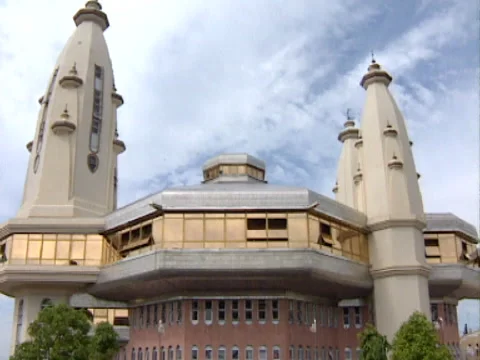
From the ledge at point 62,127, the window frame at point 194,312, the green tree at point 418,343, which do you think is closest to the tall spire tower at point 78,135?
the ledge at point 62,127

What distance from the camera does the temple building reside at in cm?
4022

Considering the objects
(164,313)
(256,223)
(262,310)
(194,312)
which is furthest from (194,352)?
(256,223)

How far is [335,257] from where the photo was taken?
41.1 meters

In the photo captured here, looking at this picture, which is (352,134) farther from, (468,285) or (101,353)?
(101,353)

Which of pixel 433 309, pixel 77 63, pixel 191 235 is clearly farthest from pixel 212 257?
pixel 77 63

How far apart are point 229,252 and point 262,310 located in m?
5.41

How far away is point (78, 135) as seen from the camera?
2068 inches

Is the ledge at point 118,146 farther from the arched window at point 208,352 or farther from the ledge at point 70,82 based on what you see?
the arched window at point 208,352

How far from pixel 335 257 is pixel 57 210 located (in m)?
22.4

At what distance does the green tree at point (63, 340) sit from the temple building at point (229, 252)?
5141 millimetres

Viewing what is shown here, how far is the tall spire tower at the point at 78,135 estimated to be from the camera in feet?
164

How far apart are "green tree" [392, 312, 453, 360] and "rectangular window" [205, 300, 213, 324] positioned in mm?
12128

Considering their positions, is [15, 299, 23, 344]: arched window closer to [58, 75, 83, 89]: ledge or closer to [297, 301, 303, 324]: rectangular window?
[58, 75, 83, 89]: ledge

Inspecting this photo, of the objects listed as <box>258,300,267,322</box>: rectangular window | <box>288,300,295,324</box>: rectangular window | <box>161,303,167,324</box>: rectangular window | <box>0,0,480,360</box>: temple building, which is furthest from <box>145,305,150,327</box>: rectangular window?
A: <box>288,300,295,324</box>: rectangular window
